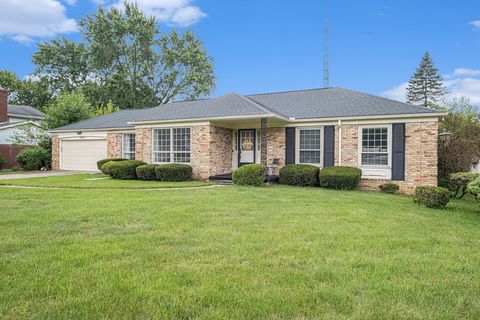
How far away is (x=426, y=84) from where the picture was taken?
44844 millimetres

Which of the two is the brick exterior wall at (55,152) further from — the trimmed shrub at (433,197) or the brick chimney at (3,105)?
the trimmed shrub at (433,197)

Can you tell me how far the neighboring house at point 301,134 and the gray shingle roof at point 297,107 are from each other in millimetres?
34

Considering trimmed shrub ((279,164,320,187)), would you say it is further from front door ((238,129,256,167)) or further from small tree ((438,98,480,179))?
small tree ((438,98,480,179))

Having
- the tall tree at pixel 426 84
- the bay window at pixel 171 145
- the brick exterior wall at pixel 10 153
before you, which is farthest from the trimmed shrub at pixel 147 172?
the tall tree at pixel 426 84

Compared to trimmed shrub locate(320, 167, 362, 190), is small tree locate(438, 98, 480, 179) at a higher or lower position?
higher

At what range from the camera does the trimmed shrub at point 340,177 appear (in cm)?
1238

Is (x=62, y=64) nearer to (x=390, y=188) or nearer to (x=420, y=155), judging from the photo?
(x=390, y=188)

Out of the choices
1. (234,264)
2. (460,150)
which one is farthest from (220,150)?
(234,264)

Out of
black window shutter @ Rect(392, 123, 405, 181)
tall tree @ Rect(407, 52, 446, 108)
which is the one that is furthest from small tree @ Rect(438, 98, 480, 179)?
tall tree @ Rect(407, 52, 446, 108)

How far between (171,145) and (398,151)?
975 centimetres

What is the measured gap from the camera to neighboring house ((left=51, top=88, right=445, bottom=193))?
41.0ft

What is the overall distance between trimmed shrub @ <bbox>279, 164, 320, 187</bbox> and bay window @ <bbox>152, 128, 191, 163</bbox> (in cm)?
462

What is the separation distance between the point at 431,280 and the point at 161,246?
3.36 metres

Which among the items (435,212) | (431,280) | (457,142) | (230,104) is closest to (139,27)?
(230,104)
